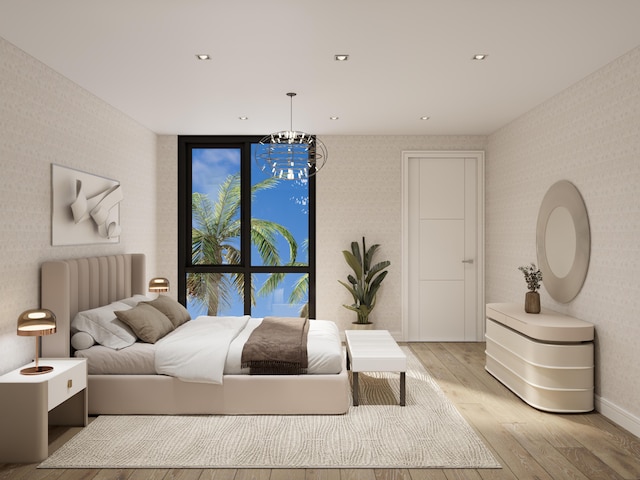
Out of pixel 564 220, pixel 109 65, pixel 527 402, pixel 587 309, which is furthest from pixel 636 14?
pixel 109 65

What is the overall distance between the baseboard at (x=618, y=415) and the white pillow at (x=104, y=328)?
3545 millimetres

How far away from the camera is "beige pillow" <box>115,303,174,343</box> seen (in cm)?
405

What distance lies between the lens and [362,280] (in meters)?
6.36

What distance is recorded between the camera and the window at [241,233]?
6.52 meters

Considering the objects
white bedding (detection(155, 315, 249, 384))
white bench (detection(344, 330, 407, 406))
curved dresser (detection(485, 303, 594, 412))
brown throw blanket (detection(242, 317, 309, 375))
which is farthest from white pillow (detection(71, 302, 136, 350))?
curved dresser (detection(485, 303, 594, 412))

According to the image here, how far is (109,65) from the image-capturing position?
3785 mm

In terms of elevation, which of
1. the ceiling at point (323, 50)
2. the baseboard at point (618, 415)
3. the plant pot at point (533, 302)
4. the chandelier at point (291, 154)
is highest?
the ceiling at point (323, 50)

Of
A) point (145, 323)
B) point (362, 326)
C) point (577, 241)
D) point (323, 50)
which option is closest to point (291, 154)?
point (323, 50)

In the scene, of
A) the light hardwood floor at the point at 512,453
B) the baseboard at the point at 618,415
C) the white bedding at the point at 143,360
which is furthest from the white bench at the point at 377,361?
the baseboard at the point at 618,415

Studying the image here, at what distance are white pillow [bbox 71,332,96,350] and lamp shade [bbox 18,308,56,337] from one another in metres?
0.63

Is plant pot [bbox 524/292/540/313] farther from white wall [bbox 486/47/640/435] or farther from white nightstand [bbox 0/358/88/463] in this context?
white nightstand [bbox 0/358/88/463]

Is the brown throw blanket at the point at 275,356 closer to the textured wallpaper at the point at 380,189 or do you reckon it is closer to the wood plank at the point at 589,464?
the textured wallpaper at the point at 380,189

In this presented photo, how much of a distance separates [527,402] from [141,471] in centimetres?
285

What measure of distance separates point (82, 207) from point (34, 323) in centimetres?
128
